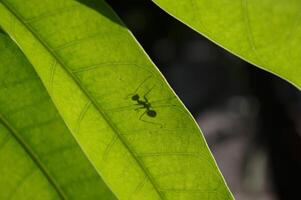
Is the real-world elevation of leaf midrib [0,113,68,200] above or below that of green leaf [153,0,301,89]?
above

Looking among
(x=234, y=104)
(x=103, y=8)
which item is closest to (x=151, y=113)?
(x=103, y=8)

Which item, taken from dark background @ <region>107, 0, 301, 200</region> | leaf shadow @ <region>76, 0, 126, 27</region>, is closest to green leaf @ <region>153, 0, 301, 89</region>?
leaf shadow @ <region>76, 0, 126, 27</region>

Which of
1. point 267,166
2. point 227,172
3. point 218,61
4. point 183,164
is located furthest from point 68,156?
point 218,61

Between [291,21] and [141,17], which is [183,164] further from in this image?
[141,17]

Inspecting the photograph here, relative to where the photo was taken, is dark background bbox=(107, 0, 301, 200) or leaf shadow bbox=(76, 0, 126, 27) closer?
leaf shadow bbox=(76, 0, 126, 27)

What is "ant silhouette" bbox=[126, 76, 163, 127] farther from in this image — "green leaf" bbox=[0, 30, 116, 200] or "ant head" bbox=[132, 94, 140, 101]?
"green leaf" bbox=[0, 30, 116, 200]
